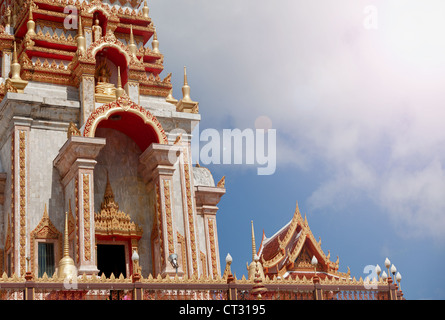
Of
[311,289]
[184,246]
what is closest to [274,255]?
[184,246]

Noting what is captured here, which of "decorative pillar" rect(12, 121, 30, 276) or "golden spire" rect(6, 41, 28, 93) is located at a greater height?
Answer: "golden spire" rect(6, 41, 28, 93)

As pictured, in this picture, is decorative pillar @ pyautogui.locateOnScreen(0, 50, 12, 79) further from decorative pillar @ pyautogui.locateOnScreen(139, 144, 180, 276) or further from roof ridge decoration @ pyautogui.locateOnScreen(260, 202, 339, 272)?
roof ridge decoration @ pyautogui.locateOnScreen(260, 202, 339, 272)

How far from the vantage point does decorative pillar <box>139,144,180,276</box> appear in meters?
24.7

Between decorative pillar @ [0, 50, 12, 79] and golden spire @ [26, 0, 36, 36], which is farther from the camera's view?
decorative pillar @ [0, 50, 12, 79]

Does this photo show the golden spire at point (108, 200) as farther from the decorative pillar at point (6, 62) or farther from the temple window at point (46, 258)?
the decorative pillar at point (6, 62)

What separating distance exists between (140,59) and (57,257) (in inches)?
360

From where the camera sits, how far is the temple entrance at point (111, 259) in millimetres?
25547

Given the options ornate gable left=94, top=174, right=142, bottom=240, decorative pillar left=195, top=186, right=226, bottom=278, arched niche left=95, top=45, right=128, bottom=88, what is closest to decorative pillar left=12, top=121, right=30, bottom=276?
ornate gable left=94, top=174, right=142, bottom=240

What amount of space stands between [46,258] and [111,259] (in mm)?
2390

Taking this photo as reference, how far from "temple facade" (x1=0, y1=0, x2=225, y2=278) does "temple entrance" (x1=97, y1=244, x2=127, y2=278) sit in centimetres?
3

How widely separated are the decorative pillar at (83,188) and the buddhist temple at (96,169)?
33 mm

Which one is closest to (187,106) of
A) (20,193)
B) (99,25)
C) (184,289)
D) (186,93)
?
(186,93)

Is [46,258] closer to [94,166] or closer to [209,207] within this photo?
[94,166]
